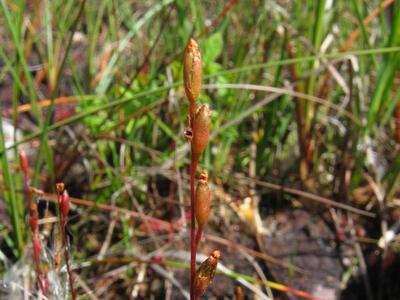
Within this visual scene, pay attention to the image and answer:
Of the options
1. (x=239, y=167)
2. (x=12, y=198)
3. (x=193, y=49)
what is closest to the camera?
(x=193, y=49)

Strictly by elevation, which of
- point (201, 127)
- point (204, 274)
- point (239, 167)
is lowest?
point (239, 167)

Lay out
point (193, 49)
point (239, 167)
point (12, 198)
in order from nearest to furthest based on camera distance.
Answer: point (193, 49), point (12, 198), point (239, 167)

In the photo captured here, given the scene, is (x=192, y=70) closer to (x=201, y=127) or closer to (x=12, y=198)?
(x=201, y=127)

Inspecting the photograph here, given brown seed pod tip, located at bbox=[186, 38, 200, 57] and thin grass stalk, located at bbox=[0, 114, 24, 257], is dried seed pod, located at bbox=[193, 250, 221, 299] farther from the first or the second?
thin grass stalk, located at bbox=[0, 114, 24, 257]

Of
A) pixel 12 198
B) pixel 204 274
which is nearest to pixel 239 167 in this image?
pixel 12 198

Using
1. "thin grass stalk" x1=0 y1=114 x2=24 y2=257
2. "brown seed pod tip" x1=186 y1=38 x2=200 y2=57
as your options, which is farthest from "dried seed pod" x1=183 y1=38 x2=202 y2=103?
"thin grass stalk" x1=0 y1=114 x2=24 y2=257

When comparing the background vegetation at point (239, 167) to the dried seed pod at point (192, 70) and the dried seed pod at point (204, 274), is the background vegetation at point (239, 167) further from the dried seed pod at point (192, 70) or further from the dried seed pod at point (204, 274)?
the dried seed pod at point (192, 70)

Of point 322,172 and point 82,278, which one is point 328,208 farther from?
point 82,278
